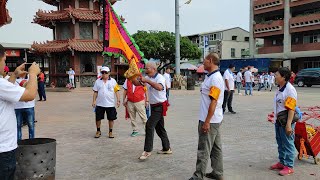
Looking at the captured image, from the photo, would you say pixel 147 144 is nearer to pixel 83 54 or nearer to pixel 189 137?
pixel 189 137

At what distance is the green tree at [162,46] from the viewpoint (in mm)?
44844

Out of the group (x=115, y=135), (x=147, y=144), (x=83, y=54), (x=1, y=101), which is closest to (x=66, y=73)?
(x=83, y=54)

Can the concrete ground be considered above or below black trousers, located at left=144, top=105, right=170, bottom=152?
below

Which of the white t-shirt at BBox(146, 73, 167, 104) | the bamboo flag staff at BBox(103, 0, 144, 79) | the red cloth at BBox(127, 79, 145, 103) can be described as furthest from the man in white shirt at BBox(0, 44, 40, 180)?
the red cloth at BBox(127, 79, 145, 103)

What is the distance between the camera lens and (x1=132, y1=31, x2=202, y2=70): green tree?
4484cm

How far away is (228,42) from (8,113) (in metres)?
55.7

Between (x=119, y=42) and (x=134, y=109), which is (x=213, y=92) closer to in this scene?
(x=119, y=42)

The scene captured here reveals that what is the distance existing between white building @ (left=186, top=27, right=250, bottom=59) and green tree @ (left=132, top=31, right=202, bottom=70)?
10.0 meters

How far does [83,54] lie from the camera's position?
28.9 meters

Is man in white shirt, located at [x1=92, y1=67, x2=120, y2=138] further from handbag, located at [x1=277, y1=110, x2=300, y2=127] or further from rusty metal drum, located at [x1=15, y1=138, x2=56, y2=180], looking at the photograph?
handbag, located at [x1=277, y1=110, x2=300, y2=127]

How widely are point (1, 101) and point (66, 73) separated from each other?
26922mm

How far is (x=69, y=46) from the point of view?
2705 cm

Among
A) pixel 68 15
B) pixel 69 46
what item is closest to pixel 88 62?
pixel 69 46

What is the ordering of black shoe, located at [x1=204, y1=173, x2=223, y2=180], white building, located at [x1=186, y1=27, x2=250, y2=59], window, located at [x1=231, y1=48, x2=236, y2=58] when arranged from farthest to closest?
window, located at [x1=231, y1=48, x2=236, y2=58] → white building, located at [x1=186, y1=27, x2=250, y2=59] → black shoe, located at [x1=204, y1=173, x2=223, y2=180]
